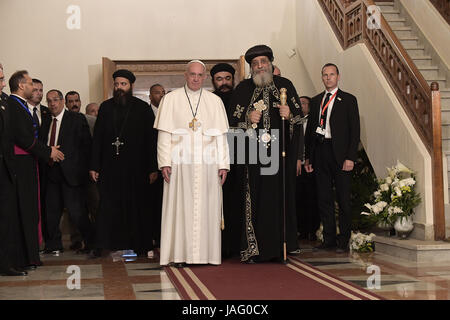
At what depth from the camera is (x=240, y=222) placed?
6.62 meters

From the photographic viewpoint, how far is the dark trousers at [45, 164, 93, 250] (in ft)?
24.8

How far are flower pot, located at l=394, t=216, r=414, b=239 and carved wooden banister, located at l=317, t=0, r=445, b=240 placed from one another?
0.29 metres

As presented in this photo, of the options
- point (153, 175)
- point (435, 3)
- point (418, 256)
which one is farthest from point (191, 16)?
point (418, 256)

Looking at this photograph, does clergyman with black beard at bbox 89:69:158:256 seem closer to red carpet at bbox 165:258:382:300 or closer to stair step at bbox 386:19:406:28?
red carpet at bbox 165:258:382:300

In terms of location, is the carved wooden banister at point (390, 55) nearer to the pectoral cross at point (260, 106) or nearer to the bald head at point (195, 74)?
the pectoral cross at point (260, 106)

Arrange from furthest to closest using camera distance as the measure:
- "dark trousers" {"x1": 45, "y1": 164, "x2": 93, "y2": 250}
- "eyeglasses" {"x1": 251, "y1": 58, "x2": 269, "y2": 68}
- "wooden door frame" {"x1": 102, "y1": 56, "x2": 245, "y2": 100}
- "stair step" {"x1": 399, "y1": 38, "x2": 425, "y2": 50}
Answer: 1. "wooden door frame" {"x1": 102, "y1": 56, "x2": 245, "y2": 100}
2. "stair step" {"x1": 399, "y1": 38, "x2": 425, "y2": 50}
3. "dark trousers" {"x1": 45, "y1": 164, "x2": 93, "y2": 250}
4. "eyeglasses" {"x1": 251, "y1": 58, "x2": 269, "y2": 68}

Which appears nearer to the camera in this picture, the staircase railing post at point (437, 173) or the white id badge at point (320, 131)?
the staircase railing post at point (437, 173)

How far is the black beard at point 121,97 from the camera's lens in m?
7.20

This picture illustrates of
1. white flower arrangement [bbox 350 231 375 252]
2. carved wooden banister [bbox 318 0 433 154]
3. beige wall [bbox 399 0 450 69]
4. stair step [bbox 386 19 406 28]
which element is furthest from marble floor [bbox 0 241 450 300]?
stair step [bbox 386 19 406 28]

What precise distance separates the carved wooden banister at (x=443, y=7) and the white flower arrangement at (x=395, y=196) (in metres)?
3.31

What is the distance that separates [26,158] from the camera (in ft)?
21.0

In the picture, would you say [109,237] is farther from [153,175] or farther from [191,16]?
[191,16]

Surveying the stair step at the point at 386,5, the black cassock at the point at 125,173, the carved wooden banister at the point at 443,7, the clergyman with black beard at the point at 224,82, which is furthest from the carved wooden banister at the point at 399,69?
the black cassock at the point at 125,173

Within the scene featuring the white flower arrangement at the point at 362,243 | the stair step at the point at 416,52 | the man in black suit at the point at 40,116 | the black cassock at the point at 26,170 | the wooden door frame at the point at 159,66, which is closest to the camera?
the black cassock at the point at 26,170
